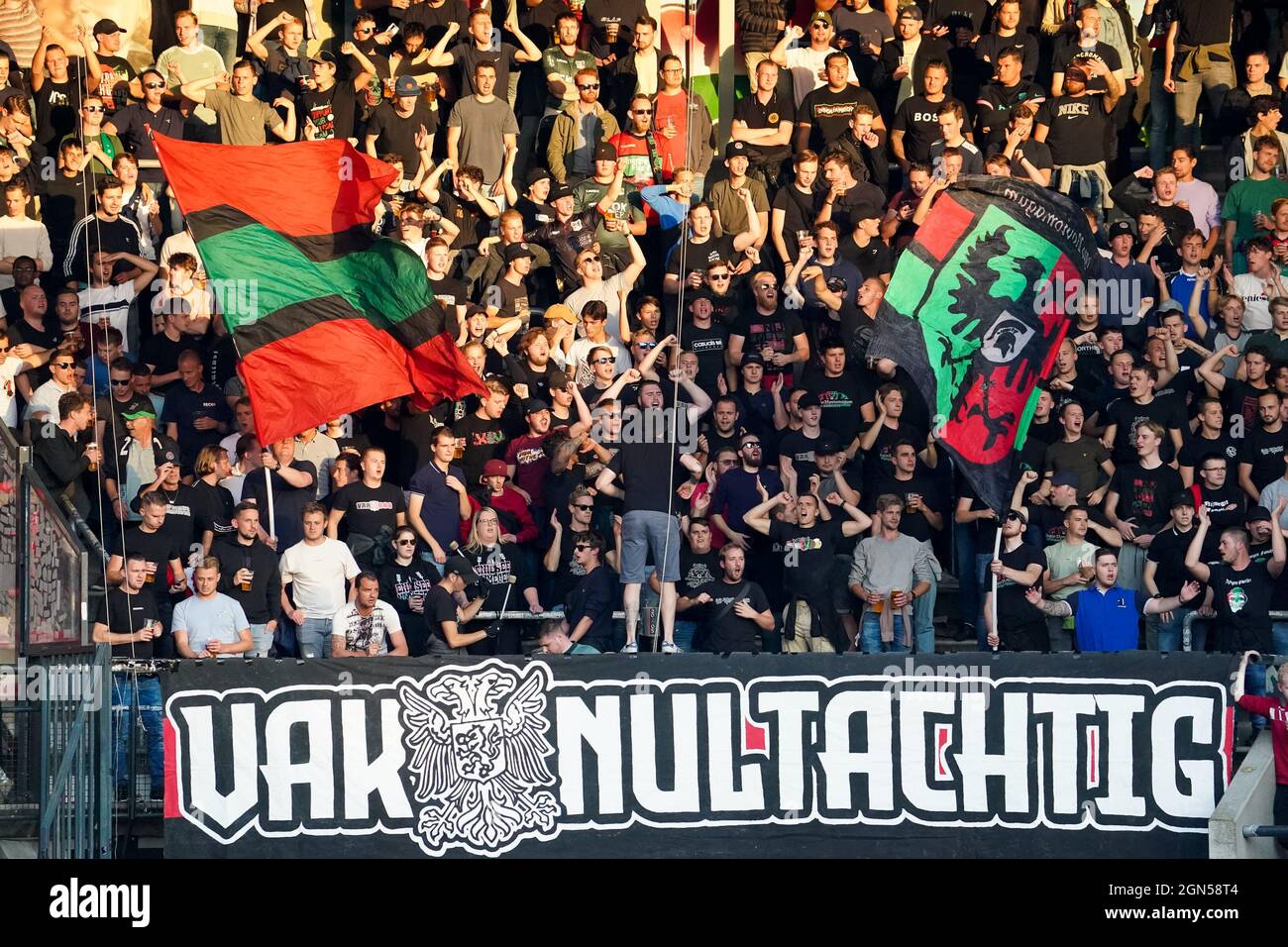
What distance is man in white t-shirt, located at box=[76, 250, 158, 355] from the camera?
1797 cm

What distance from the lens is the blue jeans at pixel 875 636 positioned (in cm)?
1560

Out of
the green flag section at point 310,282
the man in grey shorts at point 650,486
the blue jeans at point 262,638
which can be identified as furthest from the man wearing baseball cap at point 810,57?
the blue jeans at point 262,638

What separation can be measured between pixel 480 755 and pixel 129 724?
227 cm

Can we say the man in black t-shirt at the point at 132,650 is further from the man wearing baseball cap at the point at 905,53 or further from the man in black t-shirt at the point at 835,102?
the man wearing baseball cap at the point at 905,53

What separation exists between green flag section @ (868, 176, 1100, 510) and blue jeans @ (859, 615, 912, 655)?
55.6 inches

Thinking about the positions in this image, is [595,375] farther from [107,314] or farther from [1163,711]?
[1163,711]

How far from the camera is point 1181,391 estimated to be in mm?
16844

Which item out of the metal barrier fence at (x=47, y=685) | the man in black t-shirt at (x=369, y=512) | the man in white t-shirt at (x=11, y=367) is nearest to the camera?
the metal barrier fence at (x=47, y=685)

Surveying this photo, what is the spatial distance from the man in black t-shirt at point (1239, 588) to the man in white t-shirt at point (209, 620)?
6729 mm

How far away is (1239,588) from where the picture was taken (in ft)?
49.2

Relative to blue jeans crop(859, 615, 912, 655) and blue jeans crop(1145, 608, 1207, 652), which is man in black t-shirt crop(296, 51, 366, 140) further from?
blue jeans crop(1145, 608, 1207, 652)

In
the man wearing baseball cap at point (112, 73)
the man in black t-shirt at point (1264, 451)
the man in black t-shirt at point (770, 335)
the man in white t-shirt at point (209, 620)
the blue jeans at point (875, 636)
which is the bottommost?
the blue jeans at point (875, 636)

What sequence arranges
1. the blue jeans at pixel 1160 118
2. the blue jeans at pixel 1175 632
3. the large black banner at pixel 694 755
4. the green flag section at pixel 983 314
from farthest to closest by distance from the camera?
1. the blue jeans at pixel 1160 118
2. the blue jeans at pixel 1175 632
3. the green flag section at pixel 983 314
4. the large black banner at pixel 694 755

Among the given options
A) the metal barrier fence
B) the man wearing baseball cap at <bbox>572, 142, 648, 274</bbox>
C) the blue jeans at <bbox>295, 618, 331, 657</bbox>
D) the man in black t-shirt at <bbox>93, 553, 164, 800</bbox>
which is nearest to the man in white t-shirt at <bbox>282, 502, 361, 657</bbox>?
the blue jeans at <bbox>295, 618, 331, 657</bbox>
